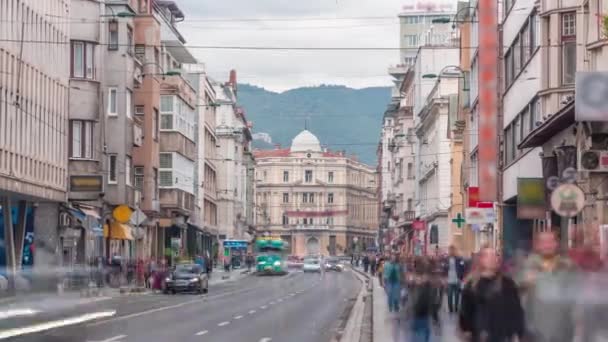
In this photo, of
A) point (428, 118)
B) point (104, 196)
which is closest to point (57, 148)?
point (104, 196)

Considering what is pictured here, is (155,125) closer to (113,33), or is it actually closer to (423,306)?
(113,33)

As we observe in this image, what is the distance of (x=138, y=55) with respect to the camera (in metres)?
76.2

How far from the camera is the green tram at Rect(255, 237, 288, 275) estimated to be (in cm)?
11038

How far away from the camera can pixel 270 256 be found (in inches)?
4377

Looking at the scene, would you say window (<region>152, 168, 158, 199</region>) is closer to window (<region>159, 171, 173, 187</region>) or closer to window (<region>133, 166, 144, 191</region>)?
window (<region>133, 166, 144, 191</region>)

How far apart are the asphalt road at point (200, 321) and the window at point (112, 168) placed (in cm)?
1319

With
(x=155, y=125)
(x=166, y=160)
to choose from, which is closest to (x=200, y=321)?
(x=155, y=125)

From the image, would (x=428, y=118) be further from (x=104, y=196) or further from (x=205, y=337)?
(x=205, y=337)

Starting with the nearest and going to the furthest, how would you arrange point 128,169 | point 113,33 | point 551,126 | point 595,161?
1. point 595,161
2. point 551,126
3. point 113,33
4. point 128,169

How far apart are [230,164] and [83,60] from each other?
274 feet

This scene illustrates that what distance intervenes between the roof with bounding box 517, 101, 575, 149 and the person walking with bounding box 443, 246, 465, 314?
13.0 ft

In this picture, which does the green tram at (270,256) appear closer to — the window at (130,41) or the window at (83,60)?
the window at (130,41)

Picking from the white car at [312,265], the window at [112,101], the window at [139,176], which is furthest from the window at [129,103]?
the white car at [312,265]

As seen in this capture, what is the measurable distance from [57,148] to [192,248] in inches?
1832
